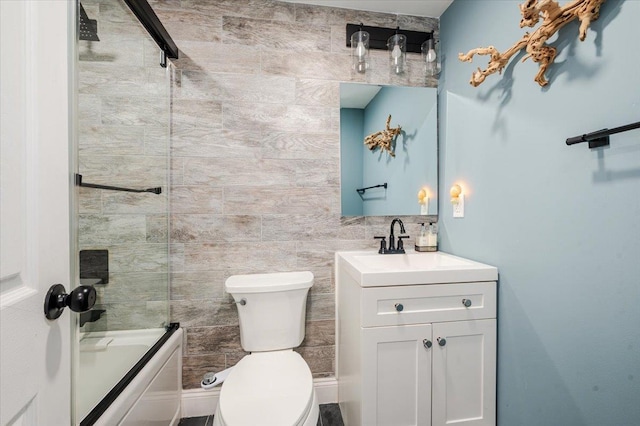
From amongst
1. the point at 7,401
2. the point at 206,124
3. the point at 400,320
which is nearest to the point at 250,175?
the point at 206,124

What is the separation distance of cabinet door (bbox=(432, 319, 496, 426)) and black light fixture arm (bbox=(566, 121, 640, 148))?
822mm

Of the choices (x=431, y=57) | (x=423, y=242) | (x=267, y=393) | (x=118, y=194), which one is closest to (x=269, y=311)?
(x=267, y=393)

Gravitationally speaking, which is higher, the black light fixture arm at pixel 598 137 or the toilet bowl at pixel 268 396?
the black light fixture arm at pixel 598 137

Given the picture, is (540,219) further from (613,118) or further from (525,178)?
(613,118)

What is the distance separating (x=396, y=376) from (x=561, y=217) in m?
0.91

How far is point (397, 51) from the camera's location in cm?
175

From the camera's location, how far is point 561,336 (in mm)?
1024

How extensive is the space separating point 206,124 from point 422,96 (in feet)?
4.52

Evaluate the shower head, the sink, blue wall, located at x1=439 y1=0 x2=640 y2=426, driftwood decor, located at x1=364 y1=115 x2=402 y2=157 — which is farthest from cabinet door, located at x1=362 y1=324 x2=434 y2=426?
the shower head

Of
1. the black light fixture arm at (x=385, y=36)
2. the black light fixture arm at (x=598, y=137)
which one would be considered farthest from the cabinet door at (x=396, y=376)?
the black light fixture arm at (x=385, y=36)

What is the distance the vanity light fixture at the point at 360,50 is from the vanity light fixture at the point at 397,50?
17 centimetres

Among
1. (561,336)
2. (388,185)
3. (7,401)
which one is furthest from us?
(388,185)

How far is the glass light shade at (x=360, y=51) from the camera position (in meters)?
1.70

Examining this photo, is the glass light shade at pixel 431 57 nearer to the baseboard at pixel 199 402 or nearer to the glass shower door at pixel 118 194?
the glass shower door at pixel 118 194
